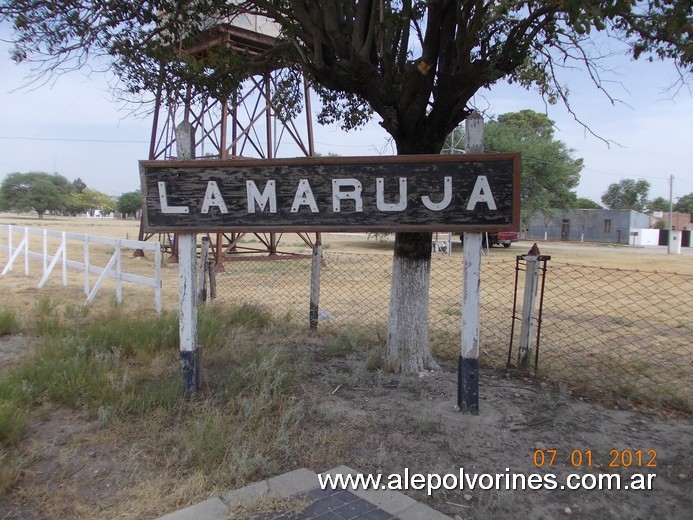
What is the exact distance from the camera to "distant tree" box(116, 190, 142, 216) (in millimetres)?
119125

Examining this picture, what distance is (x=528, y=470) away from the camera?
3240 millimetres

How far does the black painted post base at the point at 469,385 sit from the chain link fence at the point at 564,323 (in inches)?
52.0

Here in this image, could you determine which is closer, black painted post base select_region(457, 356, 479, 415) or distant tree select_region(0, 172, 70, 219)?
black painted post base select_region(457, 356, 479, 415)

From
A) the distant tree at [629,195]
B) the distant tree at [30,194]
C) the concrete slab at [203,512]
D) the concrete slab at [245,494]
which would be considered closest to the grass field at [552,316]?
the concrete slab at [245,494]

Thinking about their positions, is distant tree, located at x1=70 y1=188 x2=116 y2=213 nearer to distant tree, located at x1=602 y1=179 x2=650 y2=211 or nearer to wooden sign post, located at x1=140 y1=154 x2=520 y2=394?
distant tree, located at x1=602 y1=179 x2=650 y2=211

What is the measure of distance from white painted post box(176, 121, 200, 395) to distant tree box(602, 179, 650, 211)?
91.9m

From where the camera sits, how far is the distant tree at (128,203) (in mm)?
119125

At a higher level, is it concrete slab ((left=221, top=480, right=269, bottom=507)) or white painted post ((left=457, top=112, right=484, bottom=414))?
white painted post ((left=457, top=112, right=484, bottom=414))

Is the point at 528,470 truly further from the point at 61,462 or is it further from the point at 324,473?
the point at 61,462

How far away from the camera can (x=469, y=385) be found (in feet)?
13.1

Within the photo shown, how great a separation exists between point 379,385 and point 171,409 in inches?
70.5

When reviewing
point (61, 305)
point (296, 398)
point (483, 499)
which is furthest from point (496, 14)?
point (61, 305)
